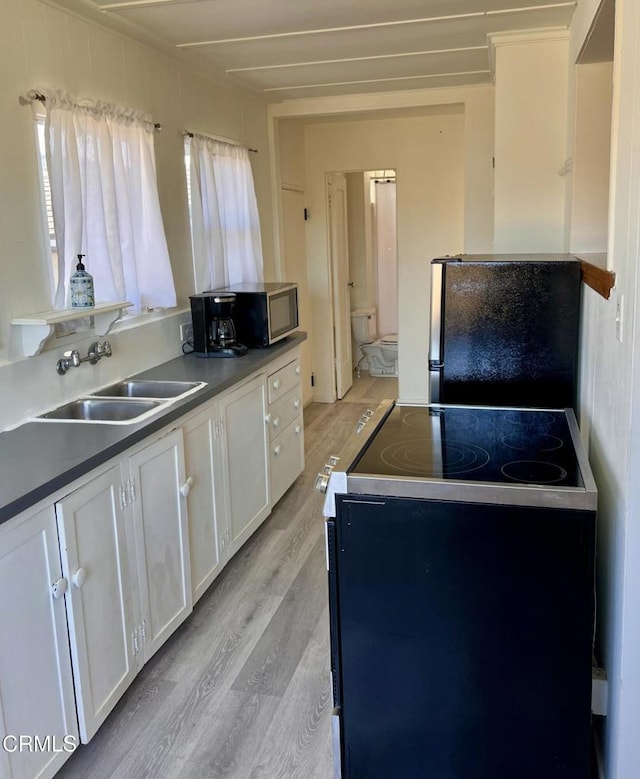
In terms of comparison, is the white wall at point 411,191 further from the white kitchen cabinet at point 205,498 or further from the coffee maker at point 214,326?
the white kitchen cabinet at point 205,498

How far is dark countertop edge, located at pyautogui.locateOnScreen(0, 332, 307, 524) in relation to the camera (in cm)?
184

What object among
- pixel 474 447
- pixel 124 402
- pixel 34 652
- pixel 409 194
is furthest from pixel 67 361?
pixel 409 194

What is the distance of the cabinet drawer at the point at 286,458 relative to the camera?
3921mm

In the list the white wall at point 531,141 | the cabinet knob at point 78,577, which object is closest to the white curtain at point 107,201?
the cabinet knob at point 78,577

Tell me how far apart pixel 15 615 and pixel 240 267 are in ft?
9.47

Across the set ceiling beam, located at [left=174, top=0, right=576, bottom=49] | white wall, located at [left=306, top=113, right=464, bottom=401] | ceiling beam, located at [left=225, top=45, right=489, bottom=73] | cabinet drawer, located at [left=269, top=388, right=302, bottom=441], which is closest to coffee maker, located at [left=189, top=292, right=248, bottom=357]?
cabinet drawer, located at [left=269, top=388, right=302, bottom=441]

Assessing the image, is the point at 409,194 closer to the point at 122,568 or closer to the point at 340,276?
the point at 340,276

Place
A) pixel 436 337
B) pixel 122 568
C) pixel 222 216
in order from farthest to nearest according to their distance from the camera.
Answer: pixel 222 216 < pixel 436 337 < pixel 122 568

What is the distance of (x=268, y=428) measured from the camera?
379cm

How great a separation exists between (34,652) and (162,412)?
3.13 ft

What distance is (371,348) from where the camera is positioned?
24.7 feet

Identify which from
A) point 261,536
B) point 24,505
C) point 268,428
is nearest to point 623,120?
point 24,505

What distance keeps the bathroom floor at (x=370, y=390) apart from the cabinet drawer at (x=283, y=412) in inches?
90.3

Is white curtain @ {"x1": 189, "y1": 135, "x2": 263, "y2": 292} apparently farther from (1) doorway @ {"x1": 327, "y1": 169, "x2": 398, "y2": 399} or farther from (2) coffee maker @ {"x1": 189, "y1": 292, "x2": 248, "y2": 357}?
(1) doorway @ {"x1": 327, "y1": 169, "x2": 398, "y2": 399}
